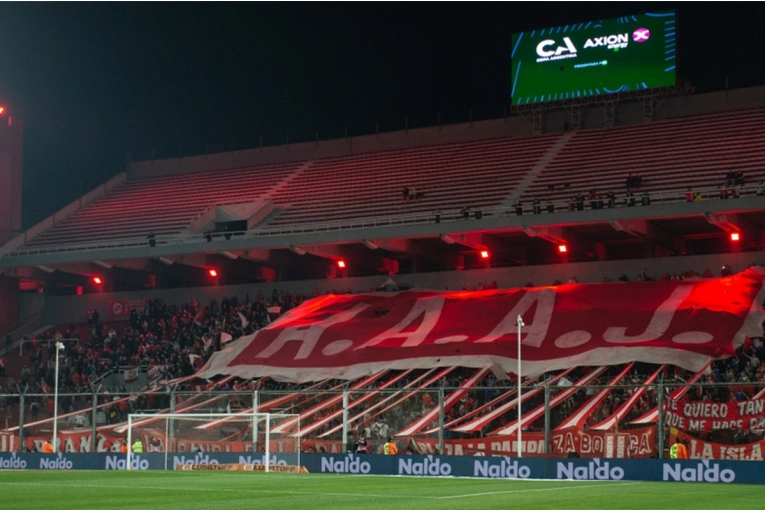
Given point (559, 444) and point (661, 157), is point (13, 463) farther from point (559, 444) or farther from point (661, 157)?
point (661, 157)

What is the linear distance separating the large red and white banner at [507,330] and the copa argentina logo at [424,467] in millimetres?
8822

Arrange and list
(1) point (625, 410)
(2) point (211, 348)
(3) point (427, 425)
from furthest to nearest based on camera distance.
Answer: (2) point (211, 348) < (3) point (427, 425) < (1) point (625, 410)

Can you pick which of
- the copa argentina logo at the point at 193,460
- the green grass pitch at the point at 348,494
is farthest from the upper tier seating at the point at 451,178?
the green grass pitch at the point at 348,494

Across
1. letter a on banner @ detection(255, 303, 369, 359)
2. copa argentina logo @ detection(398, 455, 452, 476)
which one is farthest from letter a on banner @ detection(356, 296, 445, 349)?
copa argentina logo @ detection(398, 455, 452, 476)

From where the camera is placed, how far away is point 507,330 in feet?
123

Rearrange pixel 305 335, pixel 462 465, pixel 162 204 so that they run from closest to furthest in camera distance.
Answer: pixel 462 465 → pixel 305 335 → pixel 162 204

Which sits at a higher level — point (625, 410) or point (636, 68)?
point (636, 68)

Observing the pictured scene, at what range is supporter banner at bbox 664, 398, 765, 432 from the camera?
86.6ft

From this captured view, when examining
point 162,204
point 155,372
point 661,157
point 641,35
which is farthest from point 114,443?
point 641,35

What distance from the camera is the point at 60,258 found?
175 feet

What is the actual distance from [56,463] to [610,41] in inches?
1230

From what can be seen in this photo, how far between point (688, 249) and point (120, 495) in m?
31.6

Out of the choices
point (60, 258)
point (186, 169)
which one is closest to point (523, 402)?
point (60, 258)

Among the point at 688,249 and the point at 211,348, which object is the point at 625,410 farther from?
the point at 211,348
